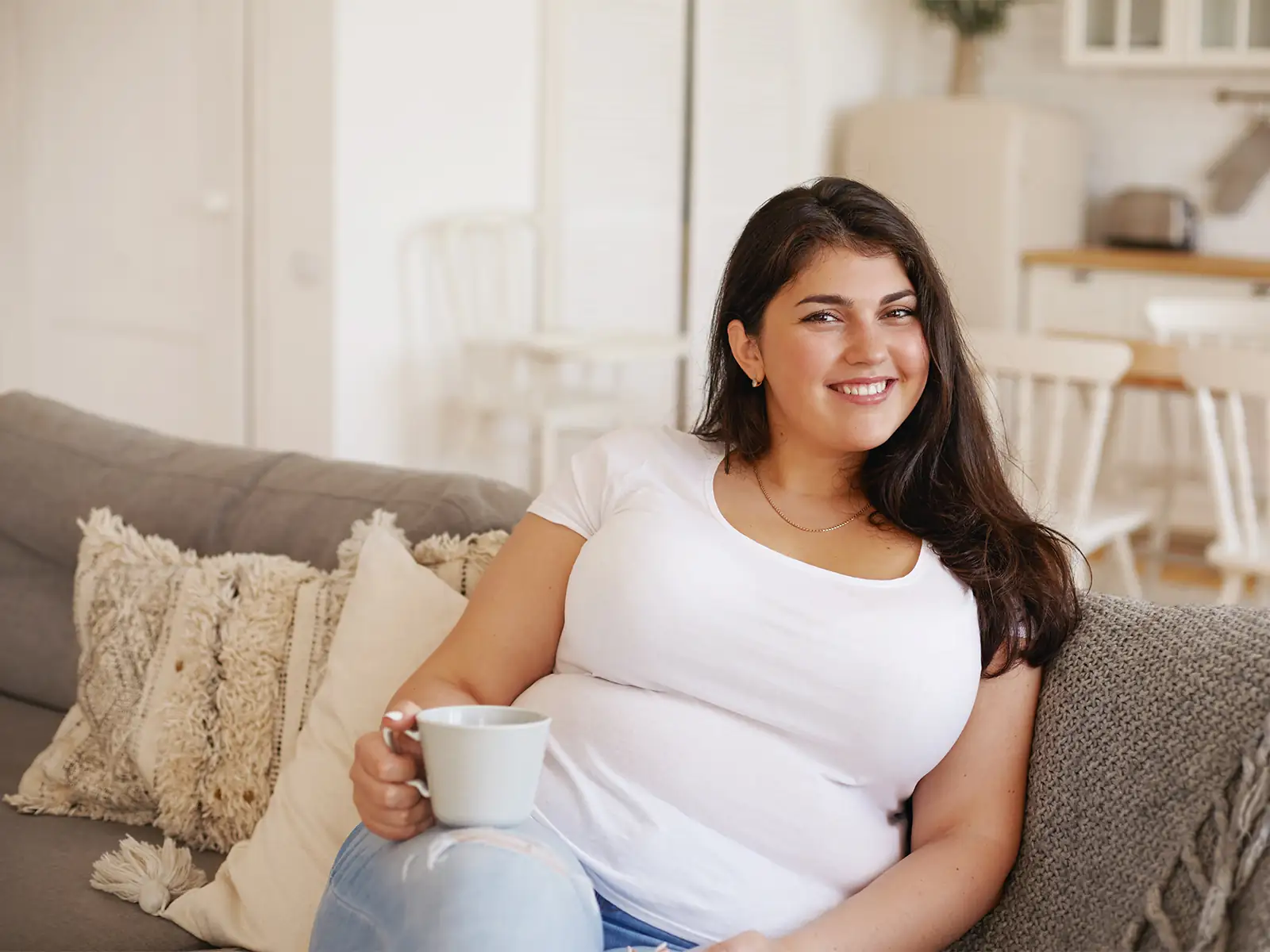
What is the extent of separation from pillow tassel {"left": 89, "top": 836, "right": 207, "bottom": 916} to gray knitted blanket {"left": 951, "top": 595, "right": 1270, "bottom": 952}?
76 cm

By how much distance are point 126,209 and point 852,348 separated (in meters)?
3.35

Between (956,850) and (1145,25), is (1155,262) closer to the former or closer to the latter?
(1145,25)

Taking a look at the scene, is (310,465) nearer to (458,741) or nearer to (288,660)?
(288,660)

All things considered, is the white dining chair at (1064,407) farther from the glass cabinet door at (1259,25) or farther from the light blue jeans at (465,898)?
the glass cabinet door at (1259,25)

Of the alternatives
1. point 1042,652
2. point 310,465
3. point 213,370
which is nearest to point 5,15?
point 213,370

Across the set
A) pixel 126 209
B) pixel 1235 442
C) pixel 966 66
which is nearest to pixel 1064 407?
pixel 1235 442

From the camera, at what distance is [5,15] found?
4.50 meters

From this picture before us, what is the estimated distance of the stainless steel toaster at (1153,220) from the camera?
4922mm

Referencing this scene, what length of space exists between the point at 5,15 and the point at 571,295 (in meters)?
1.87

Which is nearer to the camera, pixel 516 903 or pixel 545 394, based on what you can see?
pixel 516 903

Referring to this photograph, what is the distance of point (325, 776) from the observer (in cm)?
148

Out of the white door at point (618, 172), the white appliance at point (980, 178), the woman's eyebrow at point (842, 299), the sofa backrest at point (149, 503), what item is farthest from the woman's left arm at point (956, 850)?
the white appliance at point (980, 178)

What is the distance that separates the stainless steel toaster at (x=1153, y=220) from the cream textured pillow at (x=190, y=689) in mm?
3897

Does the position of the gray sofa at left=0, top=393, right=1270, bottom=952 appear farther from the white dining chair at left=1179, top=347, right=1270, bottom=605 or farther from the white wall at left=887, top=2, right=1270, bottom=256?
the white wall at left=887, top=2, right=1270, bottom=256
